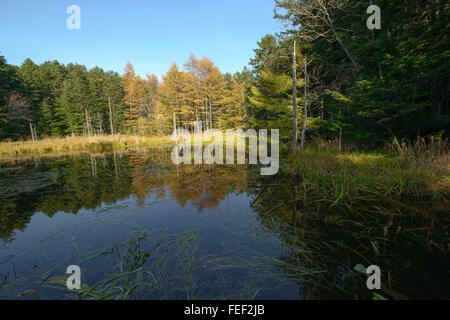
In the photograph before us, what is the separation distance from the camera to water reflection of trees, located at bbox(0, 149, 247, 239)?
5.55m

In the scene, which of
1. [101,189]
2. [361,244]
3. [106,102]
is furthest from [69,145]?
[361,244]

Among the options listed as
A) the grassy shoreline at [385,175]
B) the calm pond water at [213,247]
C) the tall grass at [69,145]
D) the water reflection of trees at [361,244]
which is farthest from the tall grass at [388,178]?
the tall grass at [69,145]

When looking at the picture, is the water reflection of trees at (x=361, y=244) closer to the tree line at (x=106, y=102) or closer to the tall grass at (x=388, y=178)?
the tall grass at (x=388, y=178)

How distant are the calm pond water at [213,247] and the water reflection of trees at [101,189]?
0.26 feet

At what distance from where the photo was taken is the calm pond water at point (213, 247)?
2.43 meters

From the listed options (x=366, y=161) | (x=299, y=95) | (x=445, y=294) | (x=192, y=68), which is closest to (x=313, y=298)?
(x=445, y=294)

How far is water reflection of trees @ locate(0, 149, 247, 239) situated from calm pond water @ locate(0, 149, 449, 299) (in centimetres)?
8

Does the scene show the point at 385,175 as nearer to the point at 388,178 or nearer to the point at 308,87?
the point at 388,178

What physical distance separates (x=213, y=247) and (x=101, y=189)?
20.0 ft

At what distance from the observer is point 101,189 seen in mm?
7328

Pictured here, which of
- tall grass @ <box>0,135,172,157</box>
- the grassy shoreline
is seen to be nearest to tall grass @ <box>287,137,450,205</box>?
the grassy shoreline

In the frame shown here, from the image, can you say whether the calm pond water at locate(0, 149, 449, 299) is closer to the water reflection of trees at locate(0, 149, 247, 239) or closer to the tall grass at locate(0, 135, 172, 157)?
the water reflection of trees at locate(0, 149, 247, 239)
